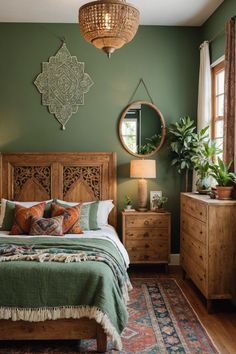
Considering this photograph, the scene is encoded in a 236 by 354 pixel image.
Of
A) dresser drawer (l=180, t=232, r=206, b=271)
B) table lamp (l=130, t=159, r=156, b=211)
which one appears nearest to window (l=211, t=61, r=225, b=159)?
table lamp (l=130, t=159, r=156, b=211)

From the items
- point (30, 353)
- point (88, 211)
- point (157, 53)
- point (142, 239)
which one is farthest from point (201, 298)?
point (157, 53)

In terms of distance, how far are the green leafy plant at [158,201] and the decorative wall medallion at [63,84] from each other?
5.05 feet

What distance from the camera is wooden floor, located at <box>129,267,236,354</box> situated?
132 inches

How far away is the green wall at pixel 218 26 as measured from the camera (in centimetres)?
447

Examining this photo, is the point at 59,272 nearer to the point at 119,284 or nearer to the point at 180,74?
the point at 119,284

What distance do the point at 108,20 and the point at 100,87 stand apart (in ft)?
8.93

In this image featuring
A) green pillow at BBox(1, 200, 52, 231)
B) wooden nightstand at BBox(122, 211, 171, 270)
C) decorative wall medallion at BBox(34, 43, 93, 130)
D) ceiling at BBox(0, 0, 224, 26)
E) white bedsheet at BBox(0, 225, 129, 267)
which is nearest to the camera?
white bedsheet at BBox(0, 225, 129, 267)

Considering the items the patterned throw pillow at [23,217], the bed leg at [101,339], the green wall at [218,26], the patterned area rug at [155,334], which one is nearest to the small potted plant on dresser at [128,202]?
the patterned throw pillow at [23,217]

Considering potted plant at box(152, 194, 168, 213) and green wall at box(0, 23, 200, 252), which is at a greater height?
green wall at box(0, 23, 200, 252)

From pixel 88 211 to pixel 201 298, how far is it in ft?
5.32

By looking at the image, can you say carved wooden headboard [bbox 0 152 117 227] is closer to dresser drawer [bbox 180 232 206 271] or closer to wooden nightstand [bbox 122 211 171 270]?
wooden nightstand [bbox 122 211 171 270]

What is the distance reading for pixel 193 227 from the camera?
181 inches

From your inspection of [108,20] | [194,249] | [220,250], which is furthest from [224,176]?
[108,20]

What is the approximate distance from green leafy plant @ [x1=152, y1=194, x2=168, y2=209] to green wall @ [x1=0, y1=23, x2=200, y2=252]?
0.37 feet
